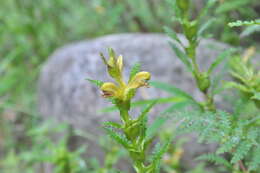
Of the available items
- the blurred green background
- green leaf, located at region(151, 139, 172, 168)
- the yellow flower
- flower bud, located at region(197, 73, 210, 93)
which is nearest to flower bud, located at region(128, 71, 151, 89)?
the yellow flower

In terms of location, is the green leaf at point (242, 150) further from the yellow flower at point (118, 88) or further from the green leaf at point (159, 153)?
the yellow flower at point (118, 88)

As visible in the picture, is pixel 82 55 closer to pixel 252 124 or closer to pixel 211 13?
pixel 211 13

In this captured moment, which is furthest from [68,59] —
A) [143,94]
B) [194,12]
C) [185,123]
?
[185,123]

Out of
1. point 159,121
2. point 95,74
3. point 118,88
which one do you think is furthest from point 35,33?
point 118,88

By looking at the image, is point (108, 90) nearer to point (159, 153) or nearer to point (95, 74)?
point (159, 153)

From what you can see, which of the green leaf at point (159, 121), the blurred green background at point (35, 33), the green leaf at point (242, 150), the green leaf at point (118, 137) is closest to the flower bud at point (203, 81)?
the green leaf at point (159, 121)

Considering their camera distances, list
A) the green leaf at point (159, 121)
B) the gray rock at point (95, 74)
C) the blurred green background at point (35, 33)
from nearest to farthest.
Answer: the green leaf at point (159, 121) < the gray rock at point (95, 74) < the blurred green background at point (35, 33)

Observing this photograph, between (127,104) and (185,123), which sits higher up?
(127,104)

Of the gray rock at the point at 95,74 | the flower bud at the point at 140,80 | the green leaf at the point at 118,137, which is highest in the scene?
the flower bud at the point at 140,80
